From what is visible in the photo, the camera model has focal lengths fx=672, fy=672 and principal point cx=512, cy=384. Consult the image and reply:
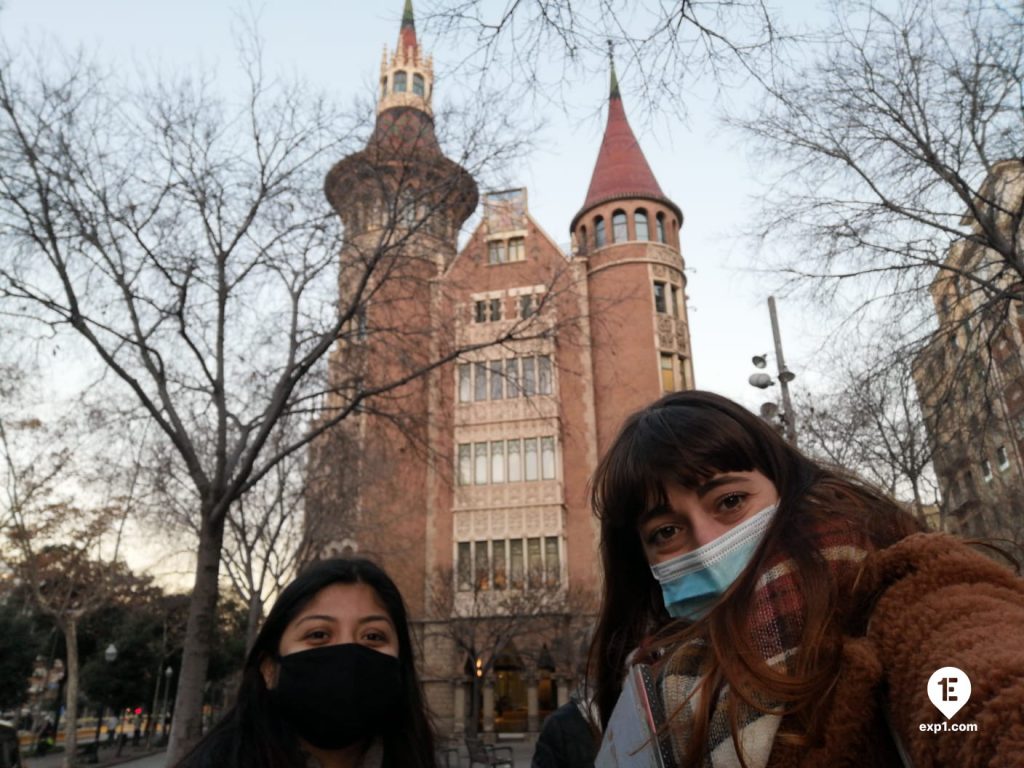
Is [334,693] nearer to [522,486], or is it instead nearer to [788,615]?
[788,615]

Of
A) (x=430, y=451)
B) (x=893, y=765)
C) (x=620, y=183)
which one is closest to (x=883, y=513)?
(x=893, y=765)

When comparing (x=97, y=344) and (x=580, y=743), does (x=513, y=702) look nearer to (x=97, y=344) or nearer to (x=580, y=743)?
(x=97, y=344)

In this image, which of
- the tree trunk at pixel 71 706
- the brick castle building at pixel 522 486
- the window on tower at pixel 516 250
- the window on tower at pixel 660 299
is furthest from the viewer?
the window on tower at pixel 516 250

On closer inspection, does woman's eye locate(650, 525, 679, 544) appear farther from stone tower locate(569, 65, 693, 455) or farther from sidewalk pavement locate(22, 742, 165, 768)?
stone tower locate(569, 65, 693, 455)

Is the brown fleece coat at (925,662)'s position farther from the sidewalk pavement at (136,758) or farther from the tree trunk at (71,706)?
the tree trunk at (71,706)

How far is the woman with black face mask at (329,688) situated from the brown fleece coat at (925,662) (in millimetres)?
1901

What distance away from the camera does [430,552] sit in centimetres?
2992

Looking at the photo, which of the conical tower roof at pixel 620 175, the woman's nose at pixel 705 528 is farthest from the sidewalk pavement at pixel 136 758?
the conical tower roof at pixel 620 175

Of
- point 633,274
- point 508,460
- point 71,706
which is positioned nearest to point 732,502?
point 71,706

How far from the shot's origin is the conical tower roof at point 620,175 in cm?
3319

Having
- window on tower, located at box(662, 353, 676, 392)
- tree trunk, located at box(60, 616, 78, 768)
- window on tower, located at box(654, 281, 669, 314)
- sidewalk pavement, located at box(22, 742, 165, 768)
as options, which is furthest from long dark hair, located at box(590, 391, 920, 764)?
window on tower, located at box(654, 281, 669, 314)

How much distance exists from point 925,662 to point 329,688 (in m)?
2.16

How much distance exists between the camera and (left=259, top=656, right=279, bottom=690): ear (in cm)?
265

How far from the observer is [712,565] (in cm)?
149
